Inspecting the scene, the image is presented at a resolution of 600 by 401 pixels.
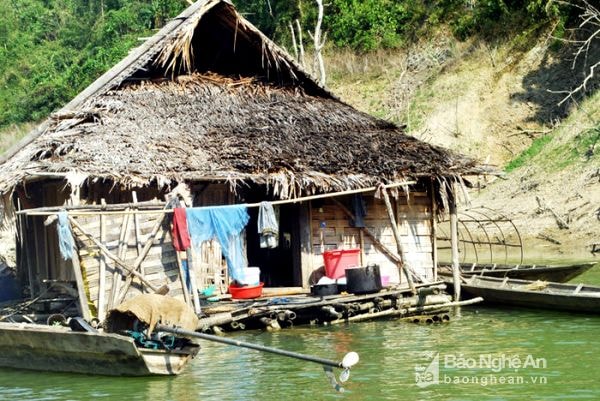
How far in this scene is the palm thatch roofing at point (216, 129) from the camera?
593 inches

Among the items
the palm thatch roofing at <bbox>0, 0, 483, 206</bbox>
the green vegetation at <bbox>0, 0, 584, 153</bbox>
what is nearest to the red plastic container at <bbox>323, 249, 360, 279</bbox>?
the palm thatch roofing at <bbox>0, 0, 483, 206</bbox>

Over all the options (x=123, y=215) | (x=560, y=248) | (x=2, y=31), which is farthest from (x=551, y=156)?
(x=2, y=31)

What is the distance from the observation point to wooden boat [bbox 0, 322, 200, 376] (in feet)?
36.9

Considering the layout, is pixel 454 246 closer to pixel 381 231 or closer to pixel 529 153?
pixel 381 231

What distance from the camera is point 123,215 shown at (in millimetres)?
13695

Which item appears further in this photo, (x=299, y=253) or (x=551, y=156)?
(x=551, y=156)

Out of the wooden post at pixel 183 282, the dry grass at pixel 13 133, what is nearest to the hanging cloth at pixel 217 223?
the wooden post at pixel 183 282

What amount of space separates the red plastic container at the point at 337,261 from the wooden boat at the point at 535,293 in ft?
7.09

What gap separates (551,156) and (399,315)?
38.5 feet

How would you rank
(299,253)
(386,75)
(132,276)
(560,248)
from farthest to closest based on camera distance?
(386,75)
(560,248)
(299,253)
(132,276)

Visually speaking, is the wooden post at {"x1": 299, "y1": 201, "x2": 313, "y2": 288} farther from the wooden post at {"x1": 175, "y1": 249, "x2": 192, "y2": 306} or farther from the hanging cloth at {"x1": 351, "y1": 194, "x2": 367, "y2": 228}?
the wooden post at {"x1": 175, "y1": 249, "x2": 192, "y2": 306}

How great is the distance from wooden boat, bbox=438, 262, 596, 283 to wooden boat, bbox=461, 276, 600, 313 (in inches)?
Answer: 33.0

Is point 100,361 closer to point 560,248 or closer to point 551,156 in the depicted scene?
point 560,248

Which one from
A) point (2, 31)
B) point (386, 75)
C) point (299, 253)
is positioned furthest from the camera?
point (2, 31)
